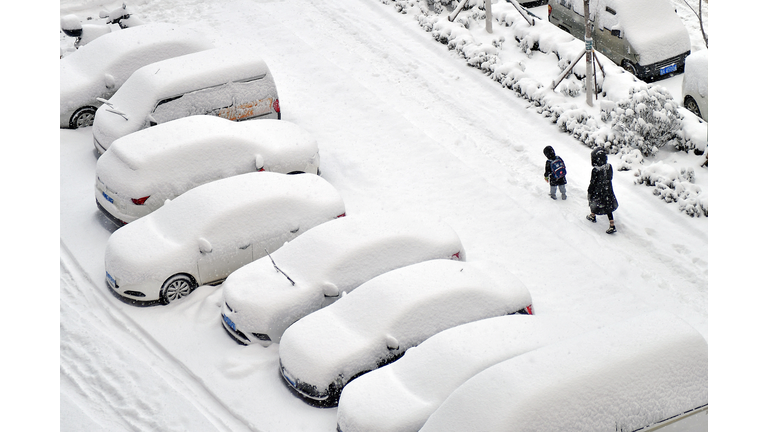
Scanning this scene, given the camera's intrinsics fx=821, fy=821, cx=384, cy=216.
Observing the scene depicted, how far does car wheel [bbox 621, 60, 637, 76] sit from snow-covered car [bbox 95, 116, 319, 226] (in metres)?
7.50

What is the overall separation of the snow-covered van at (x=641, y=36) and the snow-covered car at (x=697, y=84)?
5.46ft

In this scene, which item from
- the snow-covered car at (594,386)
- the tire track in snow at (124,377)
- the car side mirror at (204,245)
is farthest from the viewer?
the car side mirror at (204,245)

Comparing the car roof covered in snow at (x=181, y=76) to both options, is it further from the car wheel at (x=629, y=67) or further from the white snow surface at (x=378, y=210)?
the car wheel at (x=629, y=67)

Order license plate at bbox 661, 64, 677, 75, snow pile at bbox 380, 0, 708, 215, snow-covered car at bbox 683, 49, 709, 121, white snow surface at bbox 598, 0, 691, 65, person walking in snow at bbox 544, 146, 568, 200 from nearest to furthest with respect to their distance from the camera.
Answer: person walking in snow at bbox 544, 146, 568, 200, snow pile at bbox 380, 0, 708, 215, snow-covered car at bbox 683, 49, 709, 121, white snow surface at bbox 598, 0, 691, 65, license plate at bbox 661, 64, 677, 75

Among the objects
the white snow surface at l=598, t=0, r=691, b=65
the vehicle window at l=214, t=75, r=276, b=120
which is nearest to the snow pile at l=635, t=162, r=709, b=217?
the white snow surface at l=598, t=0, r=691, b=65

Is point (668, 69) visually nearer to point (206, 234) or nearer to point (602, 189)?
point (602, 189)

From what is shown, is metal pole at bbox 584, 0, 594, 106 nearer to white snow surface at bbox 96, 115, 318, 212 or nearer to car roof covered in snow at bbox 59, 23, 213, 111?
white snow surface at bbox 96, 115, 318, 212

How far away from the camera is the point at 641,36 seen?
16.6 m

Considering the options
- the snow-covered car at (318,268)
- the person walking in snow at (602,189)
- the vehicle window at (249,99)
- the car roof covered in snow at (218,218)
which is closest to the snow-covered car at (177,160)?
the car roof covered in snow at (218,218)

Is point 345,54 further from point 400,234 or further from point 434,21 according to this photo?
point 400,234

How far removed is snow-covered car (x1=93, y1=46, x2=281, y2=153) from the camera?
538 inches

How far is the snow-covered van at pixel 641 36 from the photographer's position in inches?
649

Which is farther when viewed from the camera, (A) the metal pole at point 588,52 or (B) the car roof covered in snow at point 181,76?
(A) the metal pole at point 588,52

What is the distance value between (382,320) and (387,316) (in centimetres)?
7
